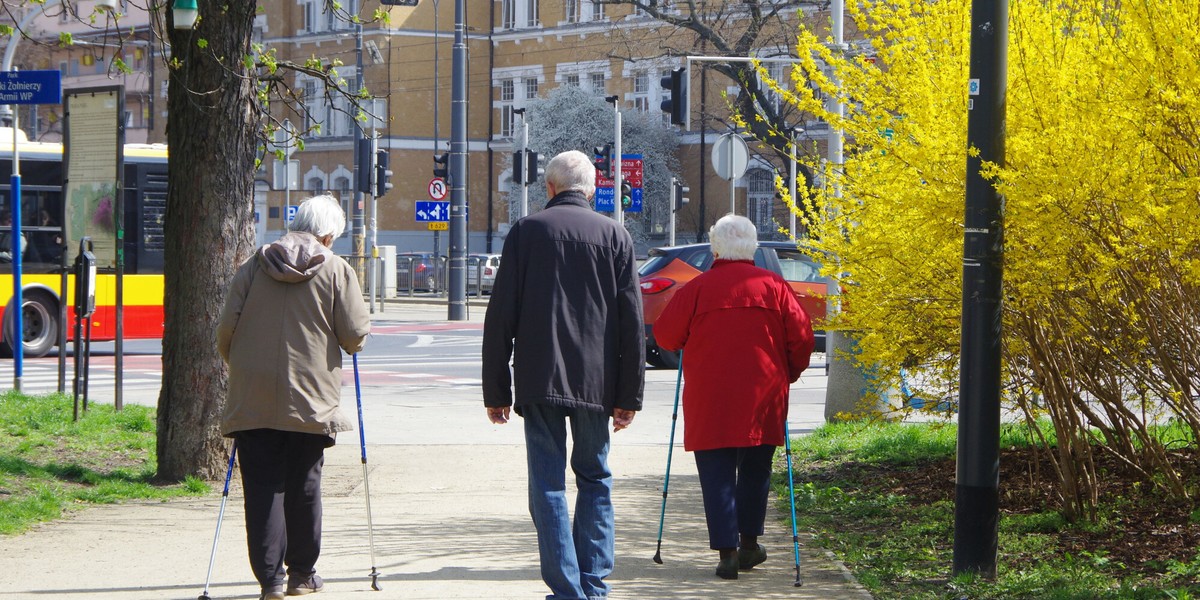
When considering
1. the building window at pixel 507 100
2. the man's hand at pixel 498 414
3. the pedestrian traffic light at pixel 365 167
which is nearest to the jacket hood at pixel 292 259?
the man's hand at pixel 498 414

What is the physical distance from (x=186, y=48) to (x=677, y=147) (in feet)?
170

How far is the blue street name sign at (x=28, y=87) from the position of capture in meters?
12.6

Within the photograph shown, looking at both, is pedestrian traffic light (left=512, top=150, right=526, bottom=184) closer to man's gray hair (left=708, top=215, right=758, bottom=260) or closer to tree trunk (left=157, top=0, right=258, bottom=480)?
tree trunk (left=157, top=0, right=258, bottom=480)

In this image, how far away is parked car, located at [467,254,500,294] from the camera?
45.2 m

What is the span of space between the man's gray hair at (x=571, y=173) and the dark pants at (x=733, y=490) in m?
1.48

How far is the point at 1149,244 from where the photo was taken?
6.36 metres

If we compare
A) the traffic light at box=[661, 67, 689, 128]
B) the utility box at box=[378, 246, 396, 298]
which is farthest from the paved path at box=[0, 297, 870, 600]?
the utility box at box=[378, 246, 396, 298]

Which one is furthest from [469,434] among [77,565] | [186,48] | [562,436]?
[562,436]

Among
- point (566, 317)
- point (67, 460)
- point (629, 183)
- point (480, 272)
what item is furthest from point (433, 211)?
point (566, 317)

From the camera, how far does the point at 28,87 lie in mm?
12633

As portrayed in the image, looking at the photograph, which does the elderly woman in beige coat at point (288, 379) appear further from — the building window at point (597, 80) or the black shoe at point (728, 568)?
the building window at point (597, 80)

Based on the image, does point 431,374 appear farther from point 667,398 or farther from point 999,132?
point 999,132

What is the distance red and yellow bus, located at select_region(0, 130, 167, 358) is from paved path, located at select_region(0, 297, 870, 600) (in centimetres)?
1121

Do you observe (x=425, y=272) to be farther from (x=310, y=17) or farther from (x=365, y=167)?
(x=310, y=17)
